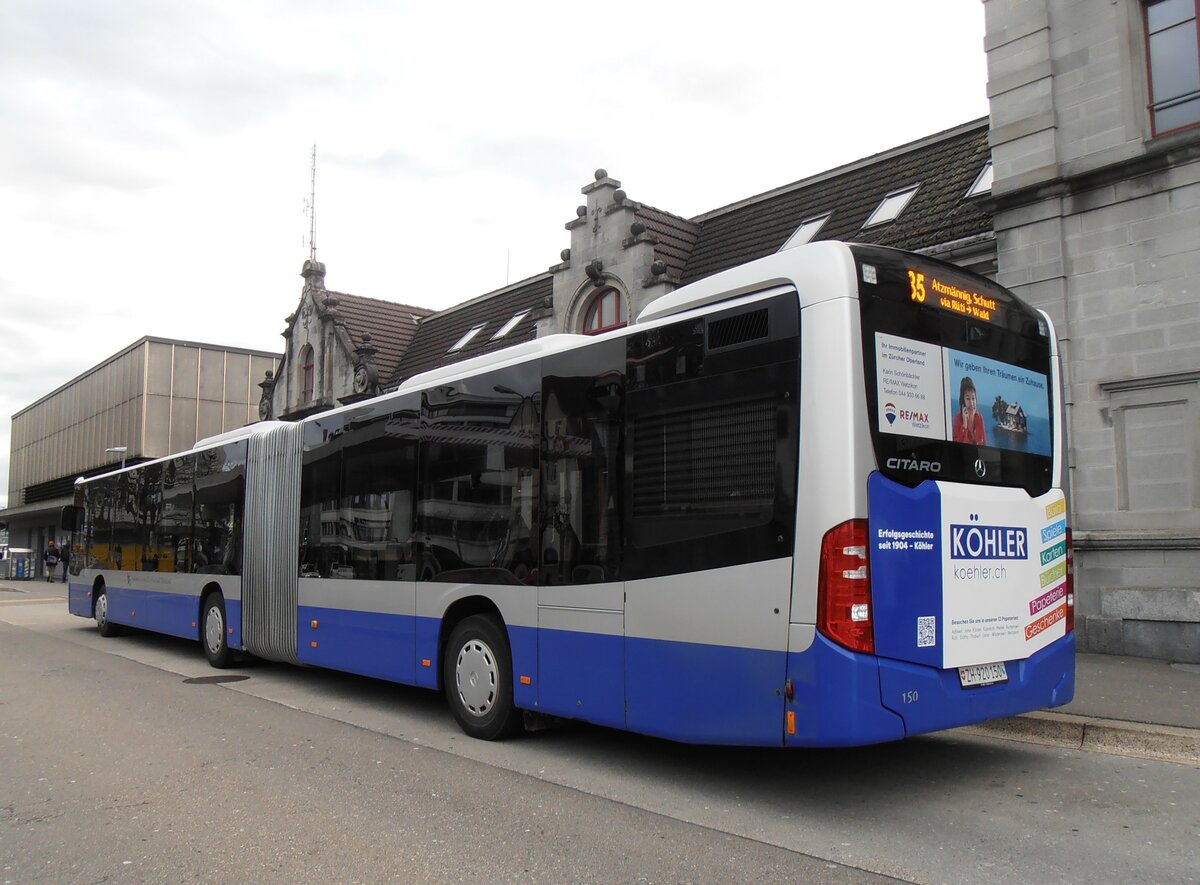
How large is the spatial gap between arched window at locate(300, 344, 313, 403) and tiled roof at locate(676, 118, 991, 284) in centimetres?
1434

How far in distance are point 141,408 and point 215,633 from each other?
37803 millimetres

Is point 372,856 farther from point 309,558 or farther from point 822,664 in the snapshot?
point 309,558

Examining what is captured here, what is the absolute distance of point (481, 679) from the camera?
7.75 meters

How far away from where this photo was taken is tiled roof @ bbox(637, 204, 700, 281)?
62.0ft

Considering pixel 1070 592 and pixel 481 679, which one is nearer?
pixel 1070 592

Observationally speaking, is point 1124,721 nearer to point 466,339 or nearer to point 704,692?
point 704,692

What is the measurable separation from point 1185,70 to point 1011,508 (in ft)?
25.6

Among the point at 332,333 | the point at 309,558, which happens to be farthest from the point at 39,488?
the point at 309,558

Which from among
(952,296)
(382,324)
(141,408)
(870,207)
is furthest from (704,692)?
(141,408)

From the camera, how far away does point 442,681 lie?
8.32m

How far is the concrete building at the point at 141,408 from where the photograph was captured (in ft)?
153

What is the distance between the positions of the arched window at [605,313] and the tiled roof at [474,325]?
282cm

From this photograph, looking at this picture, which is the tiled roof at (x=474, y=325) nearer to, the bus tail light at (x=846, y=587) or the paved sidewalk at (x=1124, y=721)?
the paved sidewalk at (x=1124, y=721)

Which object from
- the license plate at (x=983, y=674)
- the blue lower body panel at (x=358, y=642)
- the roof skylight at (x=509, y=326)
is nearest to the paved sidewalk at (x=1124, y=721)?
the license plate at (x=983, y=674)
